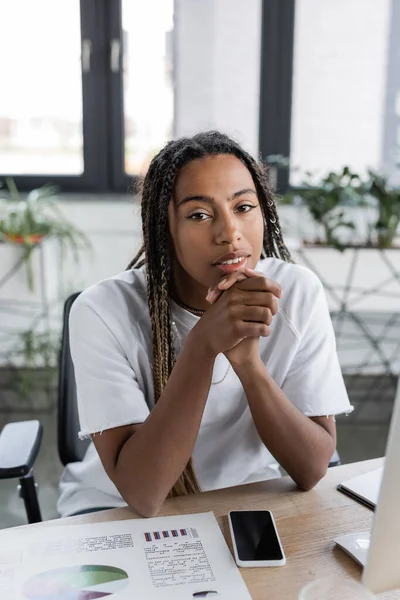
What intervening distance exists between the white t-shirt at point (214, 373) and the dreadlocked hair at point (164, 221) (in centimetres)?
3

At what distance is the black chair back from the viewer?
127 cm

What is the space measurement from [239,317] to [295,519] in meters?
0.30

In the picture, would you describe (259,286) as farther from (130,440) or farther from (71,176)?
(71,176)

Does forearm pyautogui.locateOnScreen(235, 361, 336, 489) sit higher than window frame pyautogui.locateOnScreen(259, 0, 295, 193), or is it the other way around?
window frame pyautogui.locateOnScreen(259, 0, 295, 193)

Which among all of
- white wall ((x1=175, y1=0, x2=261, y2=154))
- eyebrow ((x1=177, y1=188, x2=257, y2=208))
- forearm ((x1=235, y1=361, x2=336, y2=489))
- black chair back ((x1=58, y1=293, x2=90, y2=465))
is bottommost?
black chair back ((x1=58, y1=293, x2=90, y2=465))

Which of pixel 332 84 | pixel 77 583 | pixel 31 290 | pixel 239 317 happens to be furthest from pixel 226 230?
pixel 332 84

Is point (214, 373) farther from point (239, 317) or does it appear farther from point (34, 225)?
point (34, 225)

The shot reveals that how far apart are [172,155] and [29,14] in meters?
2.25

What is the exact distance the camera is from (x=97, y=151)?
3.13m

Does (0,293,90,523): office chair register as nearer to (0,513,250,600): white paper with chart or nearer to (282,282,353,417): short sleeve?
(0,513,250,600): white paper with chart

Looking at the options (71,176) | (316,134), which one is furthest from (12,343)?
(316,134)

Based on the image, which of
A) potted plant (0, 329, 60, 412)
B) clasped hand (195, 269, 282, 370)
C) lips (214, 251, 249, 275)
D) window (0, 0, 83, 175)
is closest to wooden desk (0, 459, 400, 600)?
clasped hand (195, 269, 282, 370)

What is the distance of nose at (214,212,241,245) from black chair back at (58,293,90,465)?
42cm

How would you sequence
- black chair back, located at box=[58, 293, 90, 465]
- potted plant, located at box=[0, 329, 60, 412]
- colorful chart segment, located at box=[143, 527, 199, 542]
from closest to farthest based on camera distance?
colorful chart segment, located at box=[143, 527, 199, 542] → black chair back, located at box=[58, 293, 90, 465] → potted plant, located at box=[0, 329, 60, 412]
